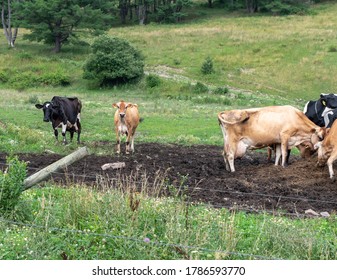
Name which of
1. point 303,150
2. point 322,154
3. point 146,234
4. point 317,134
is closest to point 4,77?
point 303,150

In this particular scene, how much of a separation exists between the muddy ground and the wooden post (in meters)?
0.24

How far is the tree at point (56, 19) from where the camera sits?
1887 inches

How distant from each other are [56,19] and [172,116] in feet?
88.6

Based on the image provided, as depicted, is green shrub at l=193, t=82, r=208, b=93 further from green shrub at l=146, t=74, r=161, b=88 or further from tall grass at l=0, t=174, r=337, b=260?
tall grass at l=0, t=174, r=337, b=260

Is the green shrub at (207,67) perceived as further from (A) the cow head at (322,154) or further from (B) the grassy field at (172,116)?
A: (A) the cow head at (322,154)

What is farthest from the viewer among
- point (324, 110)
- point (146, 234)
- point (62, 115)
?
point (62, 115)

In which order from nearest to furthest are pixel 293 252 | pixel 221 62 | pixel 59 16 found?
pixel 293 252 → pixel 221 62 → pixel 59 16

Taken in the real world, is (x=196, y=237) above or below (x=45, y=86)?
above

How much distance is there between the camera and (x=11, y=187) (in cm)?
848

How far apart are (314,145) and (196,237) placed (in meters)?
8.08

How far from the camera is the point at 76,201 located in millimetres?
8352

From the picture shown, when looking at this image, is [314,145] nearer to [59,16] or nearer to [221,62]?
[221,62]

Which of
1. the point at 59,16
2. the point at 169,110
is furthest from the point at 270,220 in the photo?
the point at 59,16

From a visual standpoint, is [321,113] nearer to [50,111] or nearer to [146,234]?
[50,111]
